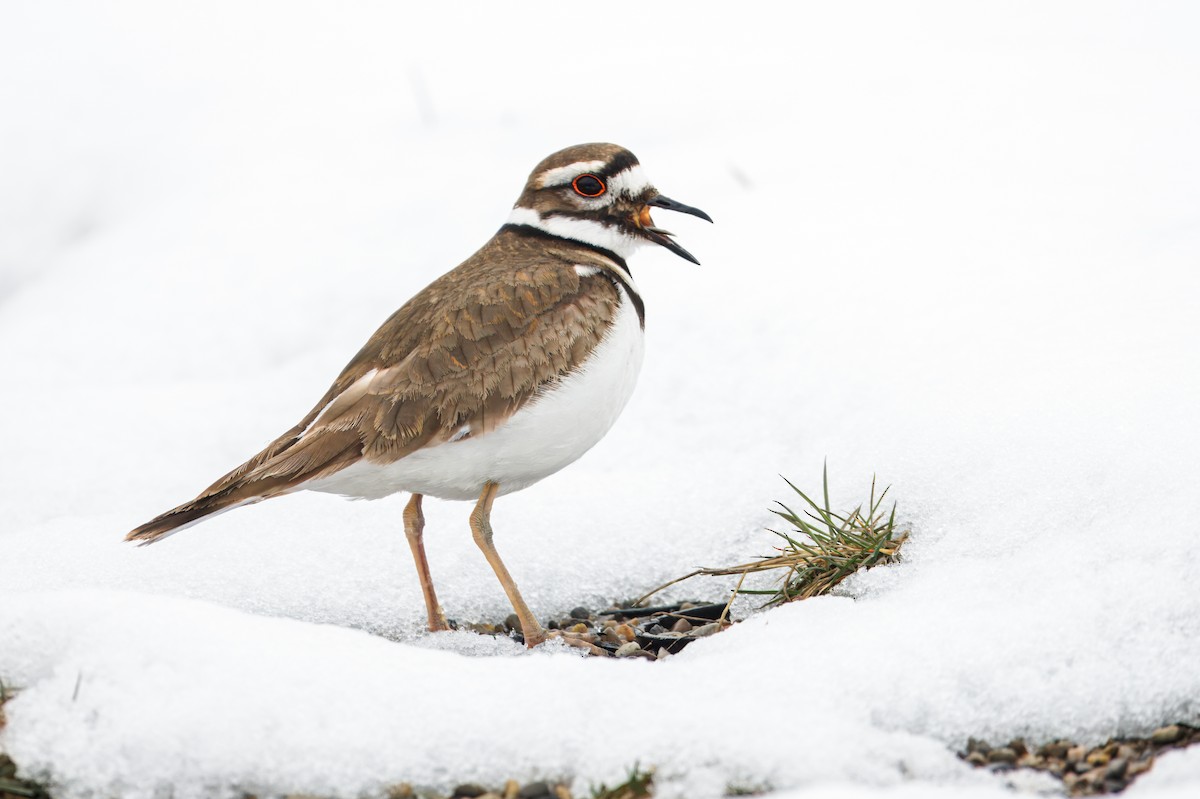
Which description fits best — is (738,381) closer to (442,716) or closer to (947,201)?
(947,201)

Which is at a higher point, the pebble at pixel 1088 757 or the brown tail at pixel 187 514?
the brown tail at pixel 187 514

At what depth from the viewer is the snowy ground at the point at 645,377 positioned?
11.2 feet

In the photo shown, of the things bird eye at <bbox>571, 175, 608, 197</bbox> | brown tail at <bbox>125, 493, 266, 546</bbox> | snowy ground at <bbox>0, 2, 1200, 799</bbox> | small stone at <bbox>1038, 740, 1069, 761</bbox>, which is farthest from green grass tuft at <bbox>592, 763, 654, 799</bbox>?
bird eye at <bbox>571, 175, 608, 197</bbox>

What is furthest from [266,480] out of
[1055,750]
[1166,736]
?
[1166,736]

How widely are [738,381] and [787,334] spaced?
0.40 m

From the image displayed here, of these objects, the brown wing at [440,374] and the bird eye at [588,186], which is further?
the bird eye at [588,186]

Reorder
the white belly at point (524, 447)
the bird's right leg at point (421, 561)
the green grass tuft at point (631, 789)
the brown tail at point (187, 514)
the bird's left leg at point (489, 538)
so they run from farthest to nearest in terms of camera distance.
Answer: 1. the bird's right leg at point (421, 561)
2. the bird's left leg at point (489, 538)
3. the white belly at point (524, 447)
4. the brown tail at point (187, 514)
5. the green grass tuft at point (631, 789)

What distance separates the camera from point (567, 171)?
526 centimetres

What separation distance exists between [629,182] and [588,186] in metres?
0.17

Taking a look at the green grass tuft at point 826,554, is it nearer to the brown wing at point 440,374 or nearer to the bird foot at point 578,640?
the bird foot at point 578,640

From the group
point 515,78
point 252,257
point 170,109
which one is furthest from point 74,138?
point 515,78

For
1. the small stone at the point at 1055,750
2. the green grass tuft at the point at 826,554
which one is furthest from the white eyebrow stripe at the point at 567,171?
the small stone at the point at 1055,750

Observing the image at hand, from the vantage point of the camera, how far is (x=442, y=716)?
3391mm

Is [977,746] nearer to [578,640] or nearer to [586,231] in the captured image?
[578,640]
